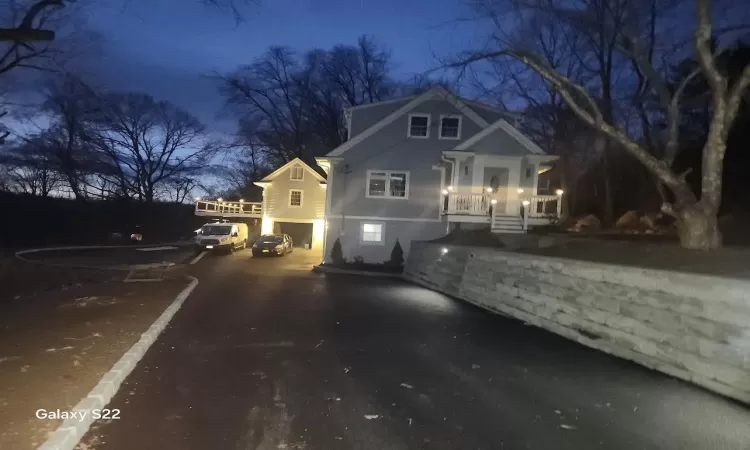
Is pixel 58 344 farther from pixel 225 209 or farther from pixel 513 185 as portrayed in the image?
pixel 225 209

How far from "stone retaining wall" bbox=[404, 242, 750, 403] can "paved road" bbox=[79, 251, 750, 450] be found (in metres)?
0.38

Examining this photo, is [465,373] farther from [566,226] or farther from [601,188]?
[601,188]

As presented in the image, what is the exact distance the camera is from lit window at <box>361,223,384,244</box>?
28188 millimetres

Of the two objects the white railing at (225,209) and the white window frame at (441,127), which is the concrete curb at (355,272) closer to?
the white window frame at (441,127)

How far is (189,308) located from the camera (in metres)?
13.0

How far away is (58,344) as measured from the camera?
833 centimetres

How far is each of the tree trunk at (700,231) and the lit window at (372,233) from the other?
57.4ft

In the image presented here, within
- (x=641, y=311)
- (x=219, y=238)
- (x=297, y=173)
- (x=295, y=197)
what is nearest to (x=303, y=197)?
(x=295, y=197)

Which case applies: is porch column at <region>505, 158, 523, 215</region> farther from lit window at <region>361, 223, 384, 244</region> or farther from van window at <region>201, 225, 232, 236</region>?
van window at <region>201, 225, 232, 236</region>

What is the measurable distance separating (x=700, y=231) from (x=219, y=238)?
2923 centimetres

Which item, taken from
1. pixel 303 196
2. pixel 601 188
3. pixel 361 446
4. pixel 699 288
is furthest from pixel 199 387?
pixel 303 196

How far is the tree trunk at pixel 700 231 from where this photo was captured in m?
11.5

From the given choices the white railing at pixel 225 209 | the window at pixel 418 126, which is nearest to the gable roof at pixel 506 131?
the window at pixel 418 126

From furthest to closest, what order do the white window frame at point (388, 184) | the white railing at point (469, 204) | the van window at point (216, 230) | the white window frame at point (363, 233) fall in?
1. the van window at point (216, 230)
2. the white window frame at point (363, 233)
3. the white window frame at point (388, 184)
4. the white railing at point (469, 204)
